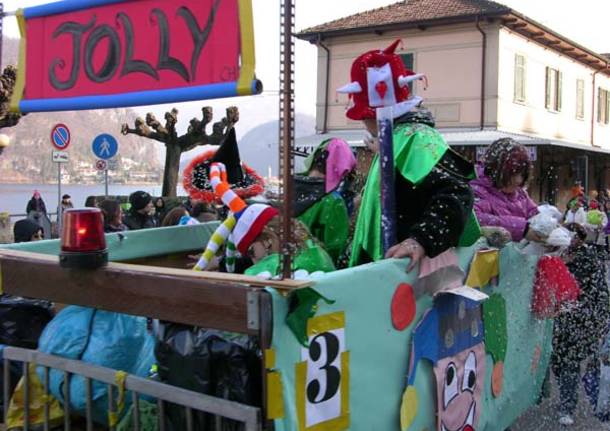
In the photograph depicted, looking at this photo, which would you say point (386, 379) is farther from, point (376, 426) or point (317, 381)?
point (317, 381)

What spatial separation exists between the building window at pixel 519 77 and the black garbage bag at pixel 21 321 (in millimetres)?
23068

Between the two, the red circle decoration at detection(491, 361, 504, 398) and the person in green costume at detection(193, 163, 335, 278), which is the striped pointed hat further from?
the red circle decoration at detection(491, 361, 504, 398)

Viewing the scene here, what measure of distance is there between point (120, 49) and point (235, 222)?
1026 millimetres

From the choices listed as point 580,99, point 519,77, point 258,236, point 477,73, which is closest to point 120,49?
point 258,236

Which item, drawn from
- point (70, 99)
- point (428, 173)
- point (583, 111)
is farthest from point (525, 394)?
point (583, 111)

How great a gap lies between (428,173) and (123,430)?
1.46 m

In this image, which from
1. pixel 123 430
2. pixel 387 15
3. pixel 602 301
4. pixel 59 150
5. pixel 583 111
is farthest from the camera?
pixel 583 111

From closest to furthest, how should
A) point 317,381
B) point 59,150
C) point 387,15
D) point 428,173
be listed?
1. point 317,381
2. point 428,173
3. point 59,150
4. point 387,15

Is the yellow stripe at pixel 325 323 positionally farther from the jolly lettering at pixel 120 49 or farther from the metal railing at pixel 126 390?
the jolly lettering at pixel 120 49

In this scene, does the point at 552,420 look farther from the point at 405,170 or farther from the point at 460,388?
the point at 405,170

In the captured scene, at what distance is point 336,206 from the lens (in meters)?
3.52

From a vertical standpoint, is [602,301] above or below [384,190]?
below

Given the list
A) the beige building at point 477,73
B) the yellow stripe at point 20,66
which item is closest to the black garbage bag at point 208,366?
the yellow stripe at point 20,66

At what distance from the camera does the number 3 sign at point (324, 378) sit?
1850mm
